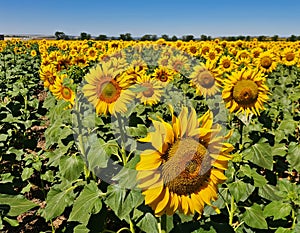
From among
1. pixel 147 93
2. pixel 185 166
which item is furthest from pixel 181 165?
pixel 147 93

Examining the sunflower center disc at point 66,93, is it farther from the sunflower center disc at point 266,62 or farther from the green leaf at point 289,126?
the sunflower center disc at point 266,62

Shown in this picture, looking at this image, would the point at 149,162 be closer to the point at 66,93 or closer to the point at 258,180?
the point at 258,180

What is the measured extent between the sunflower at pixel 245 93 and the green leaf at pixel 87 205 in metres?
1.73

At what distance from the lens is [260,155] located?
3.12m

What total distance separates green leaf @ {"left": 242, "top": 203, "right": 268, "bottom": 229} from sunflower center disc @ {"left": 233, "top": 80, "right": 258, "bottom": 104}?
111 cm

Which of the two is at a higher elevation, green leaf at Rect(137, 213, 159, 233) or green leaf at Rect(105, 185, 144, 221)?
green leaf at Rect(105, 185, 144, 221)

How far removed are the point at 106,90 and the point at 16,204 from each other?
1729 millimetres

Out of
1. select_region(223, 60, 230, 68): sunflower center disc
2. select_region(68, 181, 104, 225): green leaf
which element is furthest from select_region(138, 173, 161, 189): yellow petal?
select_region(223, 60, 230, 68): sunflower center disc

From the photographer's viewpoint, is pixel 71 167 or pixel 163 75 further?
pixel 163 75

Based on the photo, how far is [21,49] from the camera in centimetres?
1812

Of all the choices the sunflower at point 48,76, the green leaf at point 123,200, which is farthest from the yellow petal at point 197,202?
the sunflower at point 48,76

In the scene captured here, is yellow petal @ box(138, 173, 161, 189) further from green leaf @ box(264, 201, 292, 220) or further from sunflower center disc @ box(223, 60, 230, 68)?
sunflower center disc @ box(223, 60, 230, 68)

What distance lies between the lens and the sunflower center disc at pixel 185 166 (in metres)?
1.63

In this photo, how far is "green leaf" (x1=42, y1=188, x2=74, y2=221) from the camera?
9.16 ft
